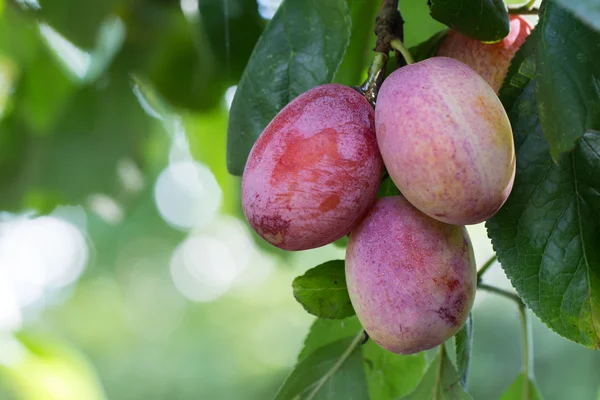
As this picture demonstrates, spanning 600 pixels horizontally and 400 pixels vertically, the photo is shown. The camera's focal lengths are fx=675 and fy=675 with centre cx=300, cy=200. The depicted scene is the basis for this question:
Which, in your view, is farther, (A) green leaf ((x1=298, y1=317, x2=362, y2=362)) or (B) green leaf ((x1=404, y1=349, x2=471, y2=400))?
(A) green leaf ((x1=298, y1=317, x2=362, y2=362))

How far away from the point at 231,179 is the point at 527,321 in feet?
2.70

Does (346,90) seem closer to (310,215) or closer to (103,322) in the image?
(310,215)

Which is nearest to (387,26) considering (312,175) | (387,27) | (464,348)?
(387,27)

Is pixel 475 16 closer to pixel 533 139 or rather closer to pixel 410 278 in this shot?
pixel 533 139

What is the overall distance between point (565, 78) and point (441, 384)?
1.34 ft

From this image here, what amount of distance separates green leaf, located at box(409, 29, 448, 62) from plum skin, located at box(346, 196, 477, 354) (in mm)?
241

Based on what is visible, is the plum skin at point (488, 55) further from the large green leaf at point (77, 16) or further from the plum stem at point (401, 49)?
the large green leaf at point (77, 16)

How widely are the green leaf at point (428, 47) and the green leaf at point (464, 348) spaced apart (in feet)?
1.03

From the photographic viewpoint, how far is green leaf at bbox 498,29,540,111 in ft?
2.26

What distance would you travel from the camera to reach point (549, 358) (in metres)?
5.98

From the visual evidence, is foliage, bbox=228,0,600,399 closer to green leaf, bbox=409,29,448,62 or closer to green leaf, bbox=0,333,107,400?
green leaf, bbox=409,29,448,62

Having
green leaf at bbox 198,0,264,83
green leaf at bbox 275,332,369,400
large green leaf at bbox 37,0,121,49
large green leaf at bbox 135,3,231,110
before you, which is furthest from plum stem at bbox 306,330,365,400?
large green leaf at bbox 37,0,121,49

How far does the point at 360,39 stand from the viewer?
0.97 m

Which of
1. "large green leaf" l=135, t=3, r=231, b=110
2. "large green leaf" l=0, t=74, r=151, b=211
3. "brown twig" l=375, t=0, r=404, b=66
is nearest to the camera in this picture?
"brown twig" l=375, t=0, r=404, b=66
